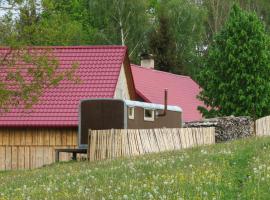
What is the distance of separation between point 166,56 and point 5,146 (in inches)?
1432

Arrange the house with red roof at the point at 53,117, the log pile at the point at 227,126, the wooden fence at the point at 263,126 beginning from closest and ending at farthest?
the house with red roof at the point at 53,117 → the log pile at the point at 227,126 → the wooden fence at the point at 263,126

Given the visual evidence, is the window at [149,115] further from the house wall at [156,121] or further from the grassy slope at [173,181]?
the grassy slope at [173,181]

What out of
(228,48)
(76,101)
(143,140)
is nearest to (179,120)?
(76,101)

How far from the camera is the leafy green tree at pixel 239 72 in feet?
146

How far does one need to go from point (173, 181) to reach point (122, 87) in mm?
25232

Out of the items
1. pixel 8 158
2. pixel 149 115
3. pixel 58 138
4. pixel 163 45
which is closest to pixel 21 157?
pixel 8 158

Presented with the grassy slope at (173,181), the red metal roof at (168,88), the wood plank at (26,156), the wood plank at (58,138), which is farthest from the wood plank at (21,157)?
the grassy slope at (173,181)

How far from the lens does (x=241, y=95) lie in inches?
1748

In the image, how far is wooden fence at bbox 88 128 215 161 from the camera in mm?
25484

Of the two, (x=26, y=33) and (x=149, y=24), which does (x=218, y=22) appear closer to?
(x=149, y=24)

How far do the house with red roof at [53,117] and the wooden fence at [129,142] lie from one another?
707cm

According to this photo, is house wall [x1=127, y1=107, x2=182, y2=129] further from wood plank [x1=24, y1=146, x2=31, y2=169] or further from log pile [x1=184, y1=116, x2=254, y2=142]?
wood plank [x1=24, y1=146, x2=31, y2=169]

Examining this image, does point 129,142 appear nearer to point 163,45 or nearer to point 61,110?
point 61,110

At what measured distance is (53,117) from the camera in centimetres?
3519
